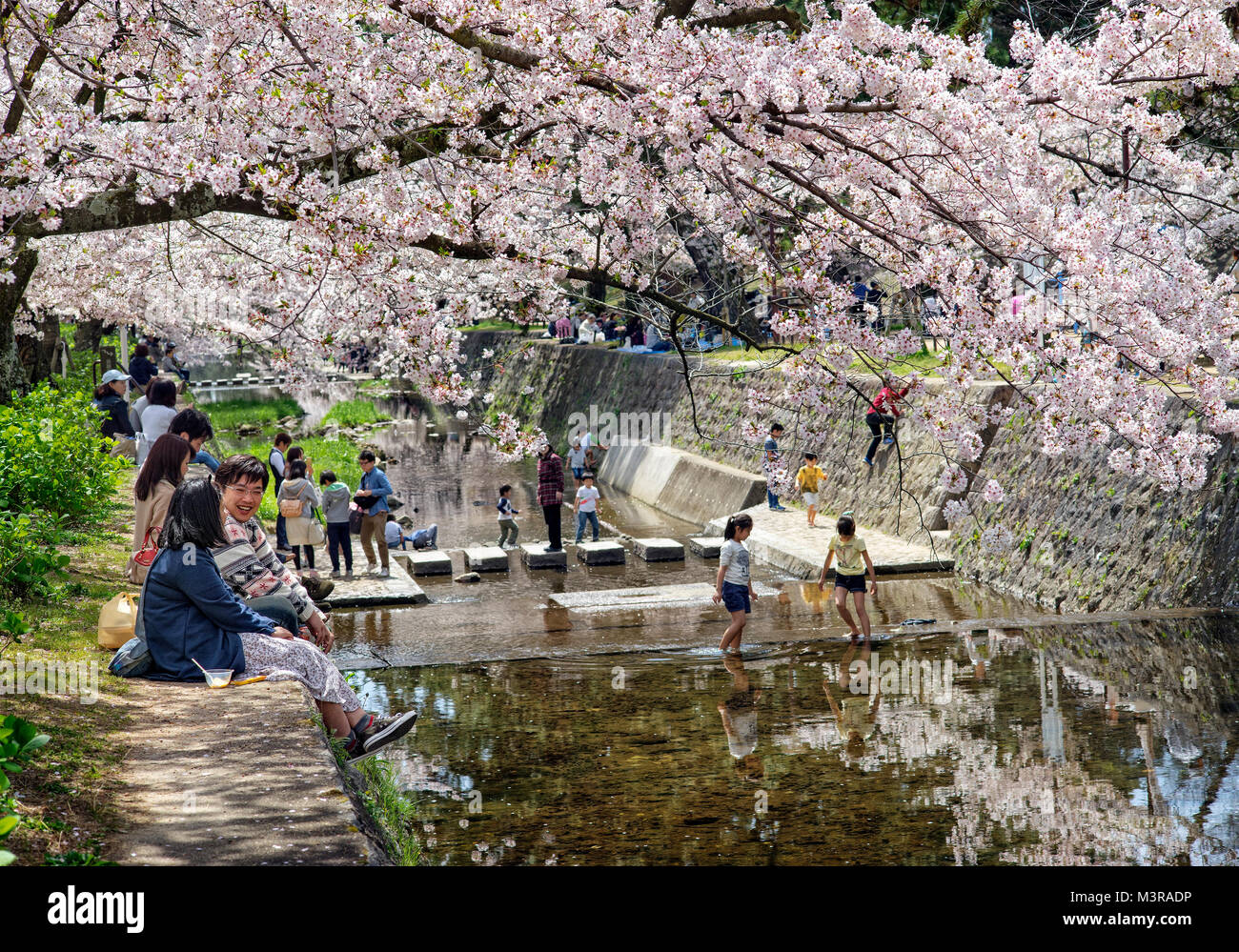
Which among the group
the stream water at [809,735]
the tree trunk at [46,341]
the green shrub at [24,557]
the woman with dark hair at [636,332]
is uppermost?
the woman with dark hair at [636,332]

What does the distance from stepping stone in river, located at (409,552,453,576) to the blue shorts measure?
7123mm

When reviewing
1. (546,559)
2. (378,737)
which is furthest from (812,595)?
(378,737)

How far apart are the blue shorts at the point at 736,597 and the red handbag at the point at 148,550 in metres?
5.75

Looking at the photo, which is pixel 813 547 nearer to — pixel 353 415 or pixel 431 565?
pixel 431 565

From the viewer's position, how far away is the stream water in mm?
6859

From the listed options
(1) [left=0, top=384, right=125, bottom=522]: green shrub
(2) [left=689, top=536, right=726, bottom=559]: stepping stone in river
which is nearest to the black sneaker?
(1) [left=0, top=384, right=125, bottom=522]: green shrub

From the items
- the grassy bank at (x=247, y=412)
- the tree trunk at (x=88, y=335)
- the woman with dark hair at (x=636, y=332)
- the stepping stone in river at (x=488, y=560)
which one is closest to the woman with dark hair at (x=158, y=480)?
the stepping stone in river at (x=488, y=560)

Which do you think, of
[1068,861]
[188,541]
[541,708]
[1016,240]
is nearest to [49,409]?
[541,708]

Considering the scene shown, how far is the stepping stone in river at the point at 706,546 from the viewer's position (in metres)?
19.5

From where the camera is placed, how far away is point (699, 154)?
688 centimetres

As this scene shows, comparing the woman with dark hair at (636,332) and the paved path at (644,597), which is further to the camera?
the woman with dark hair at (636,332)

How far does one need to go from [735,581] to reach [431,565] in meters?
7.35

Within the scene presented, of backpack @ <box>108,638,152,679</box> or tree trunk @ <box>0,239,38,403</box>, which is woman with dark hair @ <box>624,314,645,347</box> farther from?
backpack @ <box>108,638,152,679</box>

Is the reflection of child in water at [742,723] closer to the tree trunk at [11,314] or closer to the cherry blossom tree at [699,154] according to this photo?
the cherry blossom tree at [699,154]
